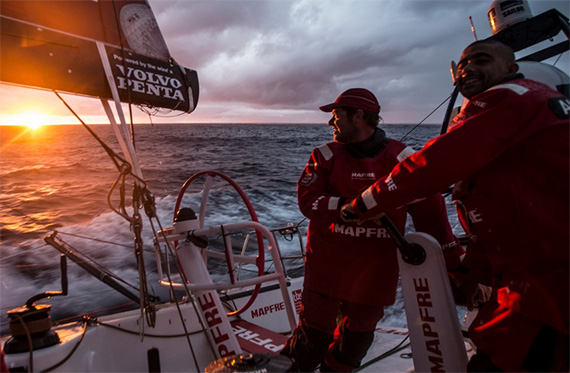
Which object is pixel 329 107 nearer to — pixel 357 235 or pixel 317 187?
pixel 317 187

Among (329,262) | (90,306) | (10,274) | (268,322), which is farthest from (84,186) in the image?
(329,262)

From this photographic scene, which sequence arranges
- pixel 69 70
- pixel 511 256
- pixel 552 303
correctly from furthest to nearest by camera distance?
pixel 69 70 < pixel 511 256 < pixel 552 303

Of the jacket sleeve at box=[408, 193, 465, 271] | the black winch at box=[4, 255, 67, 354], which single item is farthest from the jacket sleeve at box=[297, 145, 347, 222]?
the black winch at box=[4, 255, 67, 354]

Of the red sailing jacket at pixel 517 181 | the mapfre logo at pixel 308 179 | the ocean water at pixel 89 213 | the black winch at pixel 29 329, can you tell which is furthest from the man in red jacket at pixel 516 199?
the ocean water at pixel 89 213

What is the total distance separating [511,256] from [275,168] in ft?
47.6

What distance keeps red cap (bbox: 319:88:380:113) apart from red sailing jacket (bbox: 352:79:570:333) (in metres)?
0.66

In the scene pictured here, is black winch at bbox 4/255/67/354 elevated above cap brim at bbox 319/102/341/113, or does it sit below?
below

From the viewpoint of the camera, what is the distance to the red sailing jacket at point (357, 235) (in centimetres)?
191

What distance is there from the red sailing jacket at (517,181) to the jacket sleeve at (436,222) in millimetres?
564

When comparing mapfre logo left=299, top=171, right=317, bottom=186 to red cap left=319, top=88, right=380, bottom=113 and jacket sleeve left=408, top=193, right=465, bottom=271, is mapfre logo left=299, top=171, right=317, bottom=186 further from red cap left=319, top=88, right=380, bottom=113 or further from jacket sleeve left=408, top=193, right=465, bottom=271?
jacket sleeve left=408, top=193, right=465, bottom=271

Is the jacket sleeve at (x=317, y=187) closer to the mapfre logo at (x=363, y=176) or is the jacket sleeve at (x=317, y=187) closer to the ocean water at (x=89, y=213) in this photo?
the mapfre logo at (x=363, y=176)

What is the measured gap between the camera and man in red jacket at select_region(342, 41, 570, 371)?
1131mm

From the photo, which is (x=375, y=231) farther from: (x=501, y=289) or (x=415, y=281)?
(x=501, y=289)

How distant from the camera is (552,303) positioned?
1.11 metres
